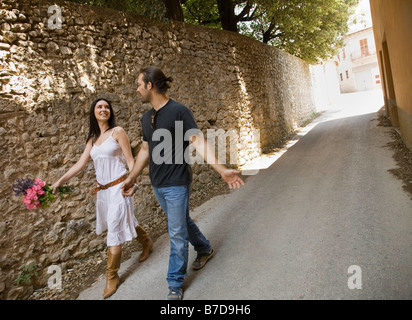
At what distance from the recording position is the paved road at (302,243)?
2525 millimetres

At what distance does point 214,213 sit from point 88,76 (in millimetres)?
2847

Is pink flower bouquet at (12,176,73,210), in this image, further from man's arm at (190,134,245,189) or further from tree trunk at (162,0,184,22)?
tree trunk at (162,0,184,22)

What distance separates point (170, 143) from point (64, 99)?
2.18 m

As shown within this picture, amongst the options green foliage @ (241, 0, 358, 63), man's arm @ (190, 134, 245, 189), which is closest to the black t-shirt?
man's arm @ (190, 134, 245, 189)

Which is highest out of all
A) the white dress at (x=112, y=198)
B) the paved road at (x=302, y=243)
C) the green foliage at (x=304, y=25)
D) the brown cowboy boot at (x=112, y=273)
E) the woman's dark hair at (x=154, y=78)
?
the green foliage at (x=304, y=25)

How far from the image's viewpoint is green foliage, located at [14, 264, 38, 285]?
126 inches

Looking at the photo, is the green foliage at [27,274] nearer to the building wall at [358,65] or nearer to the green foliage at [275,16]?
the green foliage at [275,16]

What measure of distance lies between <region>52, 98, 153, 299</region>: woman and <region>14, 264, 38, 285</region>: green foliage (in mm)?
1017

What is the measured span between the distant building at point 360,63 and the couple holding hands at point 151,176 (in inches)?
1502

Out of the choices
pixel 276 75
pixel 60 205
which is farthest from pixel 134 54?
pixel 276 75

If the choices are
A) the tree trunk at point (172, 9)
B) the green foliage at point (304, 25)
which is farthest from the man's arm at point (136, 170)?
the green foliage at point (304, 25)

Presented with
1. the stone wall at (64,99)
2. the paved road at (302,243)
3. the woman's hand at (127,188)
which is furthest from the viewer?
the stone wall at (64,99)

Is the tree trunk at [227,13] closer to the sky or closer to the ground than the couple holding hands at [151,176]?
closer to the sky
